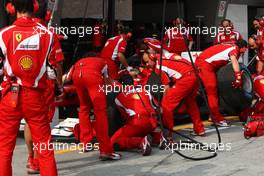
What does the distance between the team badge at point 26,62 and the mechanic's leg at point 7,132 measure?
0.28 m

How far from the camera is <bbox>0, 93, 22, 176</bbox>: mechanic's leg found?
4395 millimetres

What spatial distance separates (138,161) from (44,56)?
2.14 m

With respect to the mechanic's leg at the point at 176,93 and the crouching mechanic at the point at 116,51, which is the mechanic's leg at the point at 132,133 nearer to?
the mechanic's leg at the point at 176,93

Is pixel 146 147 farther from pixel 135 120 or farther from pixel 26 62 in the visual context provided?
pixel 26 62

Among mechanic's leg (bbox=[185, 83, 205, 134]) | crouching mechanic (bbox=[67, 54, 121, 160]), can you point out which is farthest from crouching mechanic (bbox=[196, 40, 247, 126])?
crouching mechanic (bbox=[67, 54, 121, 160])

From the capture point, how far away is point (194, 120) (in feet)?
24.8

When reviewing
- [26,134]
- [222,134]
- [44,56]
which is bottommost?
[222,134]

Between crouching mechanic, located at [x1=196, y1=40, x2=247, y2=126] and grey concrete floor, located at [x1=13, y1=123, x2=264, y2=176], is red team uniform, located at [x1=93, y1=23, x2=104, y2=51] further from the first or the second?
grey concrete floor, located at [x1=13, y1=123, x2=264, y2=176]

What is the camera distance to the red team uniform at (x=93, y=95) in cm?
615

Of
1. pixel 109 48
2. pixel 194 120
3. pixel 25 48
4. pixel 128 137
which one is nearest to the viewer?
pixel 25 48

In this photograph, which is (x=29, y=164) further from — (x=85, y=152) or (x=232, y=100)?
(x=232, y=100)

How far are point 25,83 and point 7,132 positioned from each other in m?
0.42

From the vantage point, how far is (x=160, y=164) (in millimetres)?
5973

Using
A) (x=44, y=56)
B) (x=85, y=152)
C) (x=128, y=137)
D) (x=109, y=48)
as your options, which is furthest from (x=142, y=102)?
(x=109, y=48)
